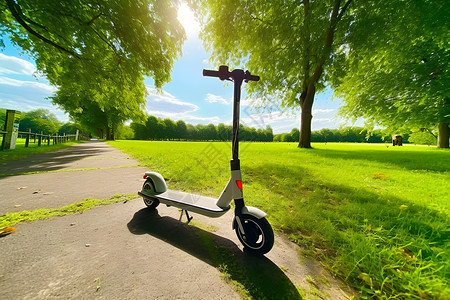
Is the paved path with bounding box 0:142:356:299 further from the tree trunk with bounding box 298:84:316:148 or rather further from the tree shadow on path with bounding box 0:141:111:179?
the tree trunk with bounding box 298:84:316:148

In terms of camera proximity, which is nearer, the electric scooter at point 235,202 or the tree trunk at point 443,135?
the electric scooter at point 235,202

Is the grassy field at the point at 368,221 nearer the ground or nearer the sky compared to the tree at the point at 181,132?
nearer the ground

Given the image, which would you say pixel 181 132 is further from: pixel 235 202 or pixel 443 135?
pixel 235 202

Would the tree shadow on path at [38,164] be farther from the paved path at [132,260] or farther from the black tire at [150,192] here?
the black tire at [150,192]

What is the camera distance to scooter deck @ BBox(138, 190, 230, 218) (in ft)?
6.93

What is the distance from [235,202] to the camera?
2031 millimetres

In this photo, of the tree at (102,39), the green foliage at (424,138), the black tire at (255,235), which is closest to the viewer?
the black tire at (255,235)

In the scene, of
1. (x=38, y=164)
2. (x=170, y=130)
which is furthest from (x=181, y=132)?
(x=38, y=164)

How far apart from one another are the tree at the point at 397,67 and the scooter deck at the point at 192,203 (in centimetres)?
1092

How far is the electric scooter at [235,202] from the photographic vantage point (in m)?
1.84

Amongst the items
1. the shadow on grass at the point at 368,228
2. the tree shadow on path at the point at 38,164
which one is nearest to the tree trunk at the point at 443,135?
the shadow on grass at the point at 368,228

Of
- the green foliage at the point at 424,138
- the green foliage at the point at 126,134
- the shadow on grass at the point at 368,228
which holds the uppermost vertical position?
the green foliage at the point at 424,138

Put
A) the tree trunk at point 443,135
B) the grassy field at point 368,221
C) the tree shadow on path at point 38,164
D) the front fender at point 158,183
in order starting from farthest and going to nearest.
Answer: the tree trunk at point 443,135, the tree shadow on path at point 38,164, the front fender at point 158,183, the grassy field at point 368,221

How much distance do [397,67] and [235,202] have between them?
20.9 meters
